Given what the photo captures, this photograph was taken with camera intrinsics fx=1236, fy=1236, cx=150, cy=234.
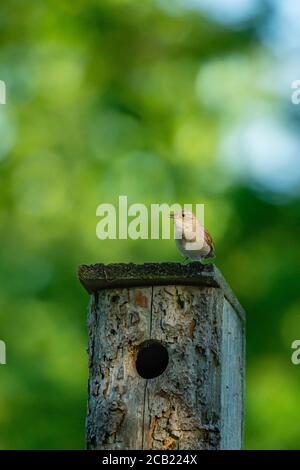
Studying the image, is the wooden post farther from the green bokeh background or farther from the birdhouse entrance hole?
the green bokeh background

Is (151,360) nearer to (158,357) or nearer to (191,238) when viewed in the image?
(158,357)

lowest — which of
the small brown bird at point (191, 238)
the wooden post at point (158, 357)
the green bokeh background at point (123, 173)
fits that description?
the wooden post at point (158, 357)

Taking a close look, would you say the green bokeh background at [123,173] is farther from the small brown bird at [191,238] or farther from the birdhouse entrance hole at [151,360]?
the birdhouse entrance hole at [151,360]

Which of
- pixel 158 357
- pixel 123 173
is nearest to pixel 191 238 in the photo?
pixel 158 357

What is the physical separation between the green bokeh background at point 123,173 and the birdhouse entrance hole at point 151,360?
5.08 metres

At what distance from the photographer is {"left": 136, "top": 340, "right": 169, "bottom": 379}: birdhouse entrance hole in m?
4.66

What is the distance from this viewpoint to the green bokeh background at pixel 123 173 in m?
10.3

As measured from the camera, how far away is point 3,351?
1011cm

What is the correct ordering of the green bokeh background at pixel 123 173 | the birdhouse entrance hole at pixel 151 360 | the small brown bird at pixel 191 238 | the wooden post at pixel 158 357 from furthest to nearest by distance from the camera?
the green bokeh background at pixel 123 173 → the small brown bird at pixel 191 238 → the birdhouse entrance hole at pixel 151 360 → the wooden post at pixel 158 357

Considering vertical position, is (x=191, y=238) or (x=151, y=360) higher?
(x=191, y=238)

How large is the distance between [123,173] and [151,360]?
→ 6976 mm

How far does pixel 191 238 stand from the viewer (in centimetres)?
572

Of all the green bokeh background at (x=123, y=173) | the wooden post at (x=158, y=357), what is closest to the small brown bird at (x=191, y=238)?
the wooden post at (x=158, y=357)

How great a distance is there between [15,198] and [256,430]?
353 cm
